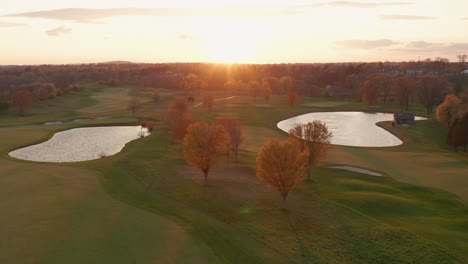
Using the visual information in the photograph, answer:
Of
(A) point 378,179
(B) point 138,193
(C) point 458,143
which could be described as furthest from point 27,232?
(C) point 458,143

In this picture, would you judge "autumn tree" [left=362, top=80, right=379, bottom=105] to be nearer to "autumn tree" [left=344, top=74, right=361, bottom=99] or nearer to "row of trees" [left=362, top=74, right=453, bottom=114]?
"row of trees" [left=362, top=74, right=453, bottom=114]

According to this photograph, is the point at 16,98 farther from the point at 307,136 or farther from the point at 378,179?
the point at 378,179

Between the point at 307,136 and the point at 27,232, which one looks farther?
the point at 307,136

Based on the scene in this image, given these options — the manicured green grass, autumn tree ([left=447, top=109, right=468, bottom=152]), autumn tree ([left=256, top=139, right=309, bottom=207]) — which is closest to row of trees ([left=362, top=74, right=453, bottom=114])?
autumn tree ([left=447, top=109, right=468, bottom=152])

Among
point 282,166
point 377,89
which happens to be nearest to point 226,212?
point 282,166

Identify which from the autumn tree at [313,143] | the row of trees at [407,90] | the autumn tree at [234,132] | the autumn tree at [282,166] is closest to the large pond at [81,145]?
the autumn tree at [234,132]
